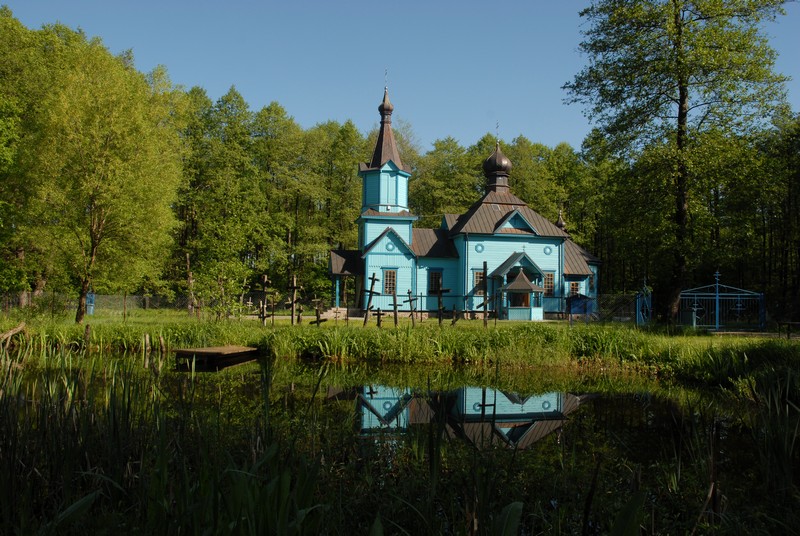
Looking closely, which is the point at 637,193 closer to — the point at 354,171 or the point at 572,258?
the point at 572,258

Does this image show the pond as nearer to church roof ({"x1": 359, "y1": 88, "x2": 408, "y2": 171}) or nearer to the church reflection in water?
the church reflection in water

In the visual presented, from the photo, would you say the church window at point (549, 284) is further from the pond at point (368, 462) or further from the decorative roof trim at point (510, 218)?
the pond at point (368, 462)

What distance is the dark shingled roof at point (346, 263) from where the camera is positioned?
1133 inches

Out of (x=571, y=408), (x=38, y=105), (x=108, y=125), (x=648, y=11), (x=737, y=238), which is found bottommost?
(x=571, y=408)

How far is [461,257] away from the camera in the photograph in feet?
93.9

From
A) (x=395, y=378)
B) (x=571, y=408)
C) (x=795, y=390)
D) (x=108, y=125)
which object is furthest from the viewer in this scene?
(x=108, y=125)

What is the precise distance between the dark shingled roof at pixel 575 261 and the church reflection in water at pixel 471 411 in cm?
2041

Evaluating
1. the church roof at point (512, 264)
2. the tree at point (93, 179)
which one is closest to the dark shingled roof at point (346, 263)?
the church roof at point (512, 264)

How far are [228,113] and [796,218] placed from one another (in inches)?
1197

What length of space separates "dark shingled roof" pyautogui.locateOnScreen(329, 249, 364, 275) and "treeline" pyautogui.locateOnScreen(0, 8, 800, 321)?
4216 millimetres

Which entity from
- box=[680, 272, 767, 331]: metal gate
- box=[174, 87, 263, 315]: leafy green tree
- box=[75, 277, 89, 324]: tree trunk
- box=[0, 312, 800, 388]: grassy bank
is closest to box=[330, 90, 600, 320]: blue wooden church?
box=[680, 272, 767, 331]: metal gate

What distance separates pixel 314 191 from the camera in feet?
117

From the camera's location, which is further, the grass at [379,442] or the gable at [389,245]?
the gable at [389,245]

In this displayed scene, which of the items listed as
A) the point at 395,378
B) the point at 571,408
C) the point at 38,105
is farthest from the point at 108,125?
the point at 571,408
